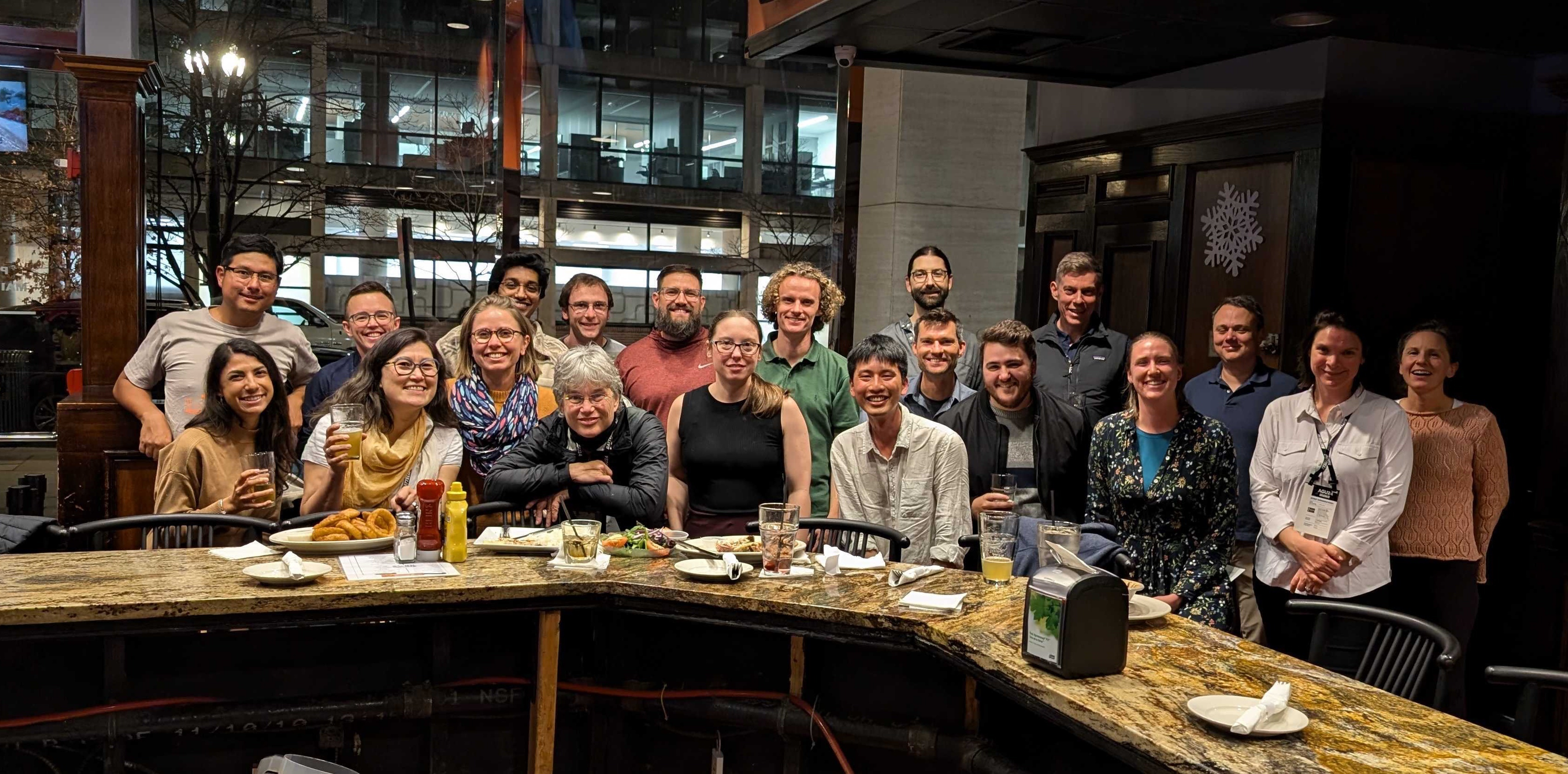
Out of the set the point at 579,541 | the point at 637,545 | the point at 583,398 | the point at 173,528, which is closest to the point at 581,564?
the point at 579,541

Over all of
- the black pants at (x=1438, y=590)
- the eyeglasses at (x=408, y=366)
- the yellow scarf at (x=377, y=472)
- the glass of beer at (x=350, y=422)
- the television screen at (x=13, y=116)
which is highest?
the television screen at (x=13, y=116)

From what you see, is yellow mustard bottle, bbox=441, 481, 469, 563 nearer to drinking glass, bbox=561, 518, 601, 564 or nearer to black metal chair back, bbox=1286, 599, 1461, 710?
drinking glass, bbox=561, 518, 601, 564

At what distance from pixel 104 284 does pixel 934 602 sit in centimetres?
452

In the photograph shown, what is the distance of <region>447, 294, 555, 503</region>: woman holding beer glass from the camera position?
13.8 ft

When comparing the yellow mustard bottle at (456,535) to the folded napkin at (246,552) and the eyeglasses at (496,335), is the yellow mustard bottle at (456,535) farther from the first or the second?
the eyeglasses at (496,335)

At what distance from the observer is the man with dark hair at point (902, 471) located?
13.0 ft

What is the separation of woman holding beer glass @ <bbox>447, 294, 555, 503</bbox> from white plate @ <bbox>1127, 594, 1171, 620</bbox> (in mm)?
2190

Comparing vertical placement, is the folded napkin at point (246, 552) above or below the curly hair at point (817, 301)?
below

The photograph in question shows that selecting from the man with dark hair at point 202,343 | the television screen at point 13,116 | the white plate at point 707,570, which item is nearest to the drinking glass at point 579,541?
the white plate at point 707,570

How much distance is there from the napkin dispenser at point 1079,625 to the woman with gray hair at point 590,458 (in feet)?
5.14

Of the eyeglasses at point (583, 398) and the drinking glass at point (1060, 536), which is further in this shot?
the eyeglasses at point (583, 398)

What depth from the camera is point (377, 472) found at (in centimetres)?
387

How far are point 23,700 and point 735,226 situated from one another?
6.18 meters

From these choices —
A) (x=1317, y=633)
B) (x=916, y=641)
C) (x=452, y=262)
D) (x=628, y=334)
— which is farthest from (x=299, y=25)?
(x=1317, y=633)
